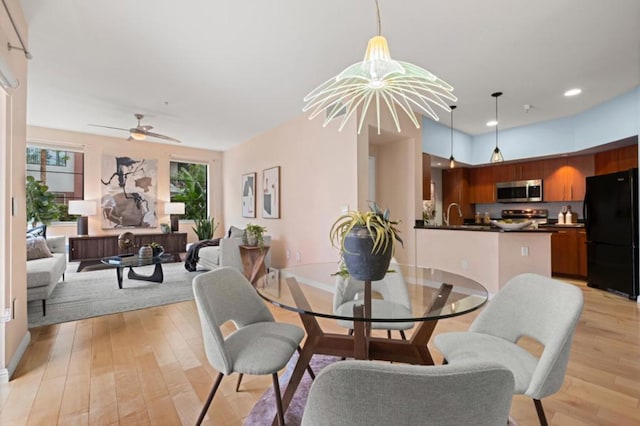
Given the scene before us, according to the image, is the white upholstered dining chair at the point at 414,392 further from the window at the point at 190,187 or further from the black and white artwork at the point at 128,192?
the window at the point at 190,187

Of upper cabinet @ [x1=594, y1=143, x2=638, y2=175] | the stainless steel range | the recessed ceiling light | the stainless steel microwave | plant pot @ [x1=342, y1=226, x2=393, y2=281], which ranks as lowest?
plant pot @ [x1=342, y1=226, x2=393, y2=281]

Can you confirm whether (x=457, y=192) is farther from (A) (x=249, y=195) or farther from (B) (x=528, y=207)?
(A) (x=249, y=195)

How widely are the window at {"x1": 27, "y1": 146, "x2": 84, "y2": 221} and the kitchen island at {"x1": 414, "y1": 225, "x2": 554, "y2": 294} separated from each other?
6.78m

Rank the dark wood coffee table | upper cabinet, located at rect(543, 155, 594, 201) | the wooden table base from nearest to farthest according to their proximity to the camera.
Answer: the wooden table base, the dark wood coffee table, upper cabinet, located at rect(543, 155, 594, 201)

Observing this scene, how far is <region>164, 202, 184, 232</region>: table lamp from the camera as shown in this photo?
6316 millimetres

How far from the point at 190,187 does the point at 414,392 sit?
729 centimetres

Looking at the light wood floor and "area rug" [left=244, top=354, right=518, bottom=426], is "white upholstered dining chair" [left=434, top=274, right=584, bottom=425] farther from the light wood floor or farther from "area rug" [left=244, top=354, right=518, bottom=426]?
the light wood floor

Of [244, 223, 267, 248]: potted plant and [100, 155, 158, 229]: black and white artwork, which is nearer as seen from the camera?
[244, 223, 267, 248]: potted plant

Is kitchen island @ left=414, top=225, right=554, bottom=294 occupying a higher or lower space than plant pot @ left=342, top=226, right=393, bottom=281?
lower

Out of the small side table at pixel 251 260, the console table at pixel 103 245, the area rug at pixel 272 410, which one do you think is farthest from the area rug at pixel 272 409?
the console table at pixel 103 245

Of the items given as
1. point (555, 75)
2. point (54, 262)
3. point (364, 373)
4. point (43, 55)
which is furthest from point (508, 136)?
point (54, 262)

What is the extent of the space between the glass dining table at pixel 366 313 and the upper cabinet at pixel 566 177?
465 cm

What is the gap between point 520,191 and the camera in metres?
5.52

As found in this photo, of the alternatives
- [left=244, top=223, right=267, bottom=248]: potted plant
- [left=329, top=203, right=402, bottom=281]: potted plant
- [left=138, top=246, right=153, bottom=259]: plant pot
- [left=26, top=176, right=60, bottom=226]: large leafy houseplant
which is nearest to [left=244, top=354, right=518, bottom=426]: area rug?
[left=329, top=203, right=402, bottom=281]: potted plant
